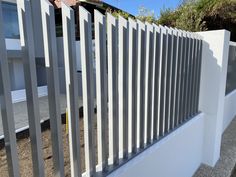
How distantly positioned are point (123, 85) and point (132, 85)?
0.16 m

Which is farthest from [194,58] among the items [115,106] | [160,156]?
[115,106]

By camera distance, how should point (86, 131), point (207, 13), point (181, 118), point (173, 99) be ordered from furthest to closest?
1. point (207, 13)
2. point (181, 118)
3. point (173, 99)
4. point (86, 131)

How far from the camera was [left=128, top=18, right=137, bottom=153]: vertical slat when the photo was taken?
1990 millimetres

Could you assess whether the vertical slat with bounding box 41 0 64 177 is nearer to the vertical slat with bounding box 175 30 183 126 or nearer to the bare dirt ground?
the bare dirt ground

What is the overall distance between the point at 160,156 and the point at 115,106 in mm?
1029

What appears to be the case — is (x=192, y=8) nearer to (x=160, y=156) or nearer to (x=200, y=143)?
(x=200, y=143)

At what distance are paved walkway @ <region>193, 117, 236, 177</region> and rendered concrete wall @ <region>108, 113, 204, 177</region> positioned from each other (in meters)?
0.14

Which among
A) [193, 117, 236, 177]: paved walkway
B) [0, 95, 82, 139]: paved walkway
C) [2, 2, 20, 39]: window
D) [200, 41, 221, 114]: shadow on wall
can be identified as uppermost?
[2, 2, 20, 39]: window

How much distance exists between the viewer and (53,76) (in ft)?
4.29

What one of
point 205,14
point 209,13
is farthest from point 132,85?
point 209,13

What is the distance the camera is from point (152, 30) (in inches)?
87.8

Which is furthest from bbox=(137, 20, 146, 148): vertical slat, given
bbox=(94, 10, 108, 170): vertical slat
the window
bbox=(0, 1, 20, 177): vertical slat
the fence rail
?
the window

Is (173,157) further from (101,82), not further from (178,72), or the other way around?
(101,82)

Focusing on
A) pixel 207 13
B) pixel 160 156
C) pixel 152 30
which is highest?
pixel 207 13
